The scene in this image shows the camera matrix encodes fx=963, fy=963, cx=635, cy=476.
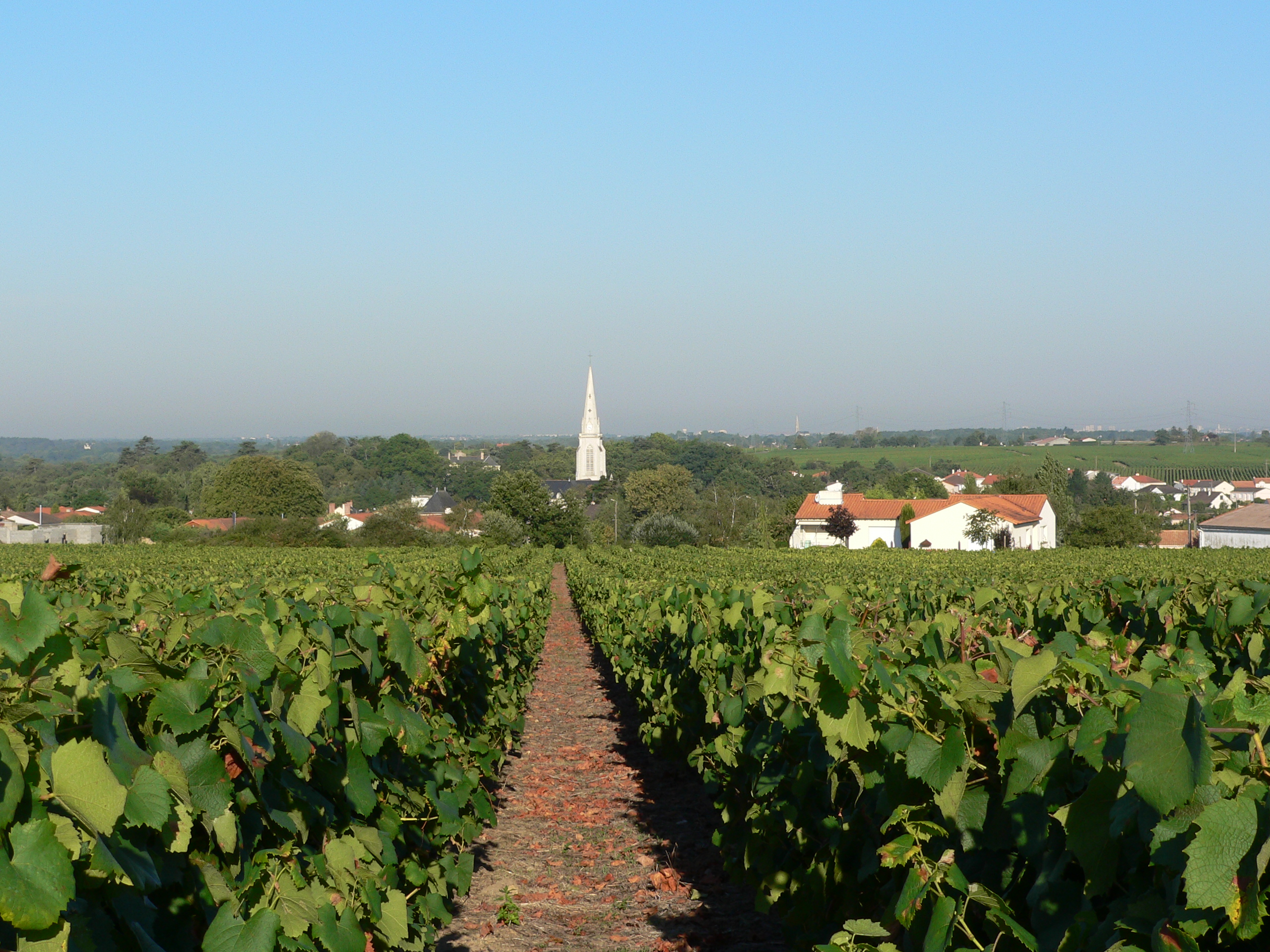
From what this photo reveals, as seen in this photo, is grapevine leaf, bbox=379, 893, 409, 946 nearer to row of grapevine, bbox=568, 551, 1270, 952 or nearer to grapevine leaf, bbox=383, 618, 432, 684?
grapevine leaf, bbox=383, 618, 432, 684

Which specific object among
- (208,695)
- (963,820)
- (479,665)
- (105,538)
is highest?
(208,695)

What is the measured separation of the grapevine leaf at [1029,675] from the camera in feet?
7.16

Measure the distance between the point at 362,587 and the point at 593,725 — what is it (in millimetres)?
6689

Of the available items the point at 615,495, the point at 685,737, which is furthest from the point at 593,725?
the point at 615,495

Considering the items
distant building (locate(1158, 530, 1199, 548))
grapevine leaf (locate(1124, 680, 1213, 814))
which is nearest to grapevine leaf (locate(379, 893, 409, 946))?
grapevine leaf (locate(1124, 680, 1213, 814))

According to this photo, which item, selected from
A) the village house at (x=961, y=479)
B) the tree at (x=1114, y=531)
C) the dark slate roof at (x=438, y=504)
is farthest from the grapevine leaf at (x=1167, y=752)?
the village house at (x=961, y=479)

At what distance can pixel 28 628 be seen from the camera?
7.11 ft

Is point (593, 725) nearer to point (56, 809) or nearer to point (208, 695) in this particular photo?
point (208, 695)

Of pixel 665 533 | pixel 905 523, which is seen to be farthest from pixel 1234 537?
pixel 665 533

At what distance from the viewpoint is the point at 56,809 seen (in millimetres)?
1666

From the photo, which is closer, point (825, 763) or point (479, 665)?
point (825, 763)

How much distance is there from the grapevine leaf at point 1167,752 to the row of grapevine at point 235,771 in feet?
5.53

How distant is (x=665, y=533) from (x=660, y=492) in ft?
150

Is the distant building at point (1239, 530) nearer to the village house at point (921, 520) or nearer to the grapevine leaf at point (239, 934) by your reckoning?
the village house at point (921, 520)
